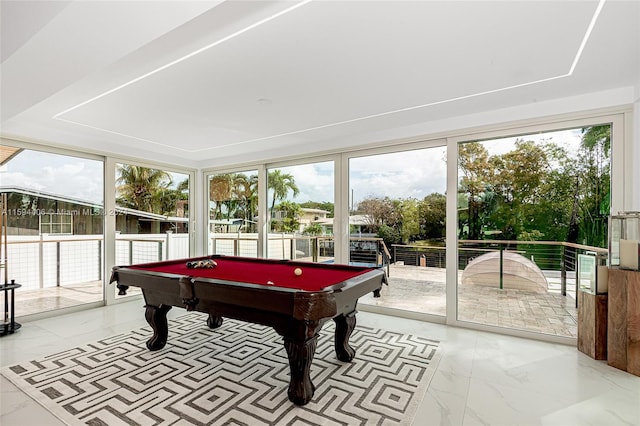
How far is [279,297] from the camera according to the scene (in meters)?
2.12

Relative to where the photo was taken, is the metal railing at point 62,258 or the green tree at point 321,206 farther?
the green tree at point 321,206

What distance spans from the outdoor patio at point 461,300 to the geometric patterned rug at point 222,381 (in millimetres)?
856

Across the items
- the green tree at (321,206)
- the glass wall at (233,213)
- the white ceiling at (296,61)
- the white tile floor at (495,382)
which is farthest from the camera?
the glass wall at (233,213)

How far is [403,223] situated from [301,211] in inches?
65.7

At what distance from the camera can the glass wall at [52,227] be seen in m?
4.03

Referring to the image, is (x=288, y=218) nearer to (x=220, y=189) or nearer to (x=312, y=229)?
(x=312, y=229)

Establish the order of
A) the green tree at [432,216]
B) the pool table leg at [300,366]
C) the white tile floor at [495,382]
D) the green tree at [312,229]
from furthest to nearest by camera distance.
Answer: the green tree at [312,229] → the green tree at [432,216] → the pool table leg at [300,366] → the white tile floor at [495,382]

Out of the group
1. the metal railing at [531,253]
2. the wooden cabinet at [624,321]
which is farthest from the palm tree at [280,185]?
the wooden cabinet at [624,321]

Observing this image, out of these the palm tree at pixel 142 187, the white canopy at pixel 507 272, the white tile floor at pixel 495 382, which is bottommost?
the white tile floor at pixel 495 382

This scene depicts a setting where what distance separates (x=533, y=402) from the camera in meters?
2.21

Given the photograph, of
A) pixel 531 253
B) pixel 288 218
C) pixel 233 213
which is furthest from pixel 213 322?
pixel 531 253

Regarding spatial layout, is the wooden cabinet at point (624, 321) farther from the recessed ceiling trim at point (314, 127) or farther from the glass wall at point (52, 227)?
the glass wall at point (52, 227)

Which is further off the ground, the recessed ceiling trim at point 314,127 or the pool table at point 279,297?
the recessed ceiling trim at point 314,127

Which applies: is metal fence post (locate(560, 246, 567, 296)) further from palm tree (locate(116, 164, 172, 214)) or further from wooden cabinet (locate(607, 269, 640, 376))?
palm tree (locate(116, 164, 172, 214))
